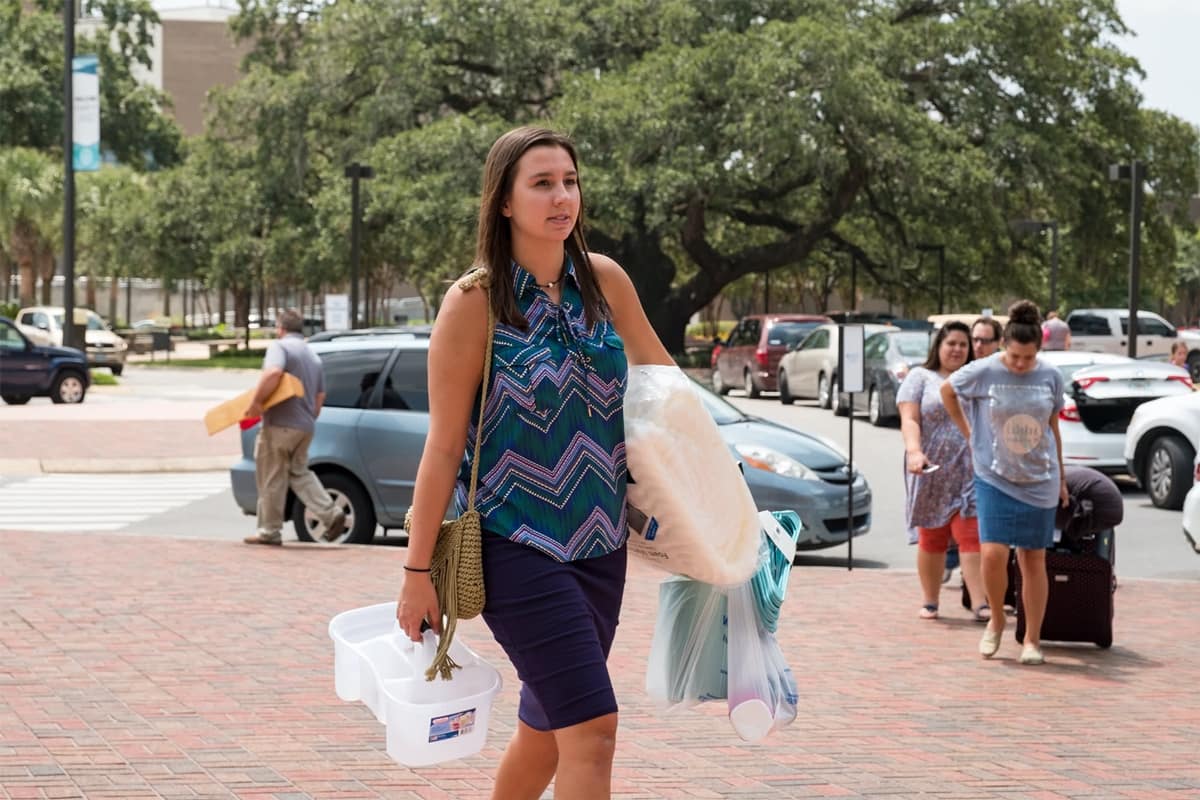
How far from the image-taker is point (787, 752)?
6355 mm

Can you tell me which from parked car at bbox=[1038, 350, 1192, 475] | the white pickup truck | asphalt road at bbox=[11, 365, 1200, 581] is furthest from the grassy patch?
parked car at bbox=[1038, 350, 1192, 475]

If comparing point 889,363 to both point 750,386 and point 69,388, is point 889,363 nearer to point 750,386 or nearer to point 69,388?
point 750,386

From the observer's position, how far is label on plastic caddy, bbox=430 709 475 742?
386cm

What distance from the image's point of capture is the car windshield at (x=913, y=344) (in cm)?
2641

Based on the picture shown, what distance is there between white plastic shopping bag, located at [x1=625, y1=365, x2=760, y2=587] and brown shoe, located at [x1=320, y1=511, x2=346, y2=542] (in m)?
8.80

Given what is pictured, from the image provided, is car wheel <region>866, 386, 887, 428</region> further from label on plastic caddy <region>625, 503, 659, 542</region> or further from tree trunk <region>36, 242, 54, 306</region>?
tree trunk <region>36, 242, 54, 306</region>

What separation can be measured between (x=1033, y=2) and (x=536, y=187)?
4229cm

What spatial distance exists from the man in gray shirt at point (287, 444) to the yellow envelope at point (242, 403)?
0.04 meters

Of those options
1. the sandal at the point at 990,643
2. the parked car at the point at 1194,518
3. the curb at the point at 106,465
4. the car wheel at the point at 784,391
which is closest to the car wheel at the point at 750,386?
the car wheel at the point at 784,391

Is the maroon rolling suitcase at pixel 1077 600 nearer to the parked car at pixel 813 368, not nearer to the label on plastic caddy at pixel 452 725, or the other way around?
the label on plastic caddy at pixel 452 725

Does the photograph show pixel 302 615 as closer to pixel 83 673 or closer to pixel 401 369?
pixel 83 673

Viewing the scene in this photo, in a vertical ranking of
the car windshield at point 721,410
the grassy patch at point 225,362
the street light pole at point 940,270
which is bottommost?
the grassy patch at point 225,362

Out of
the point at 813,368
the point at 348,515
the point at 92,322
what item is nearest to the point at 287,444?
the point at 348,515

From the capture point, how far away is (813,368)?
30.2 metres
